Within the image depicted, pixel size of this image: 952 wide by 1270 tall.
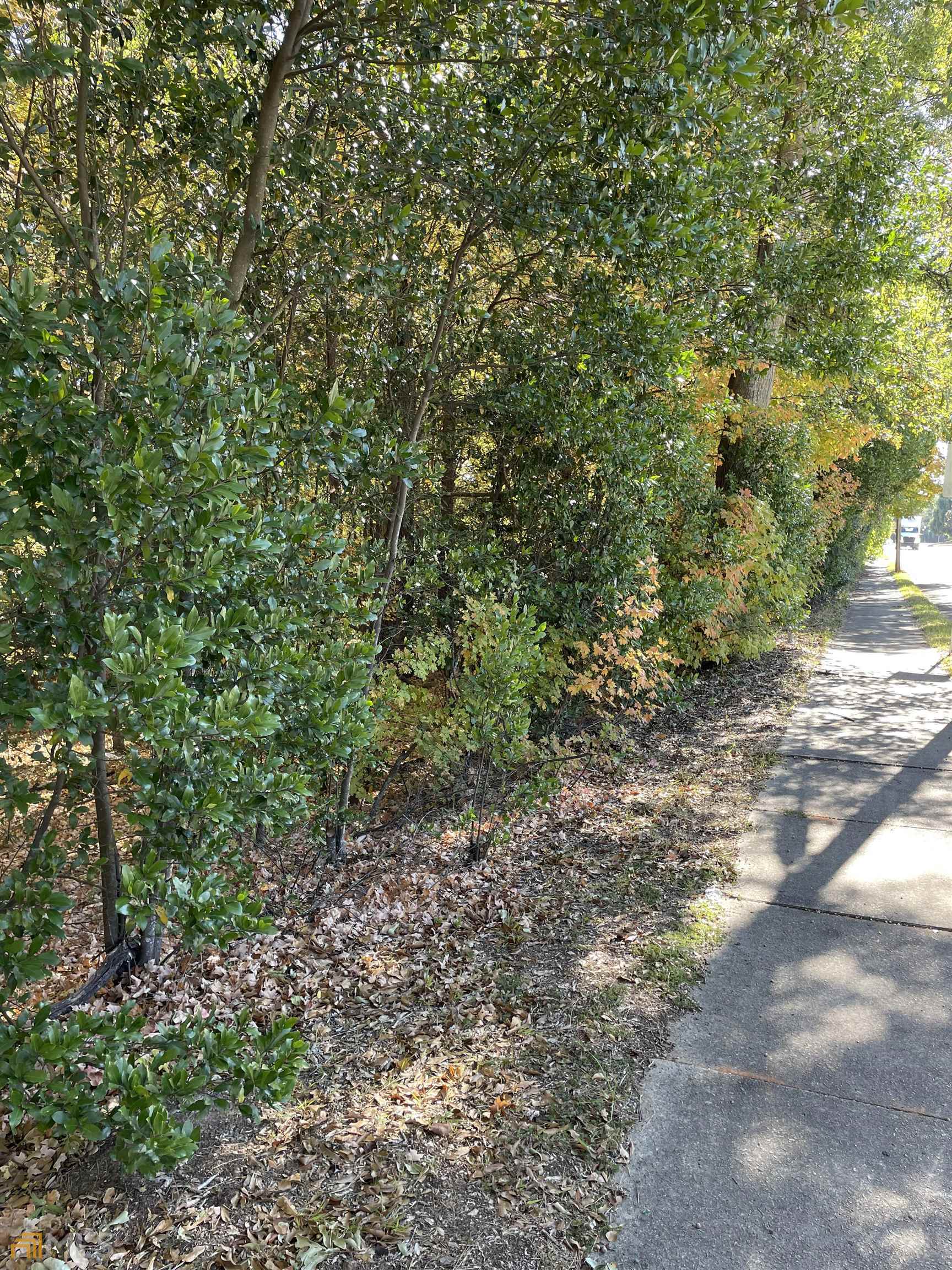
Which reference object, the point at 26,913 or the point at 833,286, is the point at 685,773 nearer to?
the point at 833,286

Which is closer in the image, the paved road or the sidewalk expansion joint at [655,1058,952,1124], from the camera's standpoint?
the sidewalk expansion joint at [655,1058,952,1124]

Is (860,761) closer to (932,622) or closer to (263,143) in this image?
(263,143)

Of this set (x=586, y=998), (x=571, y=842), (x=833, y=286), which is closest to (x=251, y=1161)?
(x=586, y=998)

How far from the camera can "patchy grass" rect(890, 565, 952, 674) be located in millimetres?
13495

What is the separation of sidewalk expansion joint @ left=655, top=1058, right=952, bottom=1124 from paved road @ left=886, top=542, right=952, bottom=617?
17.7 meters

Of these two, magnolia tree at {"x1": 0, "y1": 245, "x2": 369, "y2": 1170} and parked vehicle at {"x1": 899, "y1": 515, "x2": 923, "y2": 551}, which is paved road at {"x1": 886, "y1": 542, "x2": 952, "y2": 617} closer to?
parked vehicle at {"x1": 899, "y1": 515, "x2": 923, "y2": 551}

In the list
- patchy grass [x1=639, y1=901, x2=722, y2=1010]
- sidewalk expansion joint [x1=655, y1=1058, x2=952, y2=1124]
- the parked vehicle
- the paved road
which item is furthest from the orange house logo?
the parked vehicle

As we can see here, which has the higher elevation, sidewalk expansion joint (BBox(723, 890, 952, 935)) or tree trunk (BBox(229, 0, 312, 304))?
tree trunk (BBox(229, 0, 312, 304))

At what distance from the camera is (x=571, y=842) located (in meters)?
5.96

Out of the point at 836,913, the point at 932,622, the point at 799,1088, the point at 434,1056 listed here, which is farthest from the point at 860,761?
the point at 932,622

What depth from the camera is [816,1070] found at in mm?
3311

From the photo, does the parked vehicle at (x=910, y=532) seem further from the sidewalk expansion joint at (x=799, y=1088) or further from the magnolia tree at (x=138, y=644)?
the magnolia tree at (x=138, y=644)

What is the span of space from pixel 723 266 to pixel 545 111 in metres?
2.53

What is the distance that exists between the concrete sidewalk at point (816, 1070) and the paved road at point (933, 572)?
15373mm
